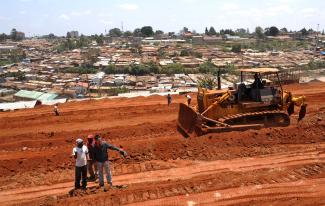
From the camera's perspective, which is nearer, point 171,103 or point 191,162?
point 191,162

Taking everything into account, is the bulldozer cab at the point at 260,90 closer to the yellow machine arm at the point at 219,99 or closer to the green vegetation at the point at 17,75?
the yellow machine arm at the point at 219,99

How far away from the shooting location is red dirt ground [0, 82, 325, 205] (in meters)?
8.60

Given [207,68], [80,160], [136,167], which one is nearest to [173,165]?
[136,167]

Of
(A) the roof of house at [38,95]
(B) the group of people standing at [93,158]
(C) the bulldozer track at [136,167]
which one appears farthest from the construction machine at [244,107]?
(A) the roof of house at [38,95]

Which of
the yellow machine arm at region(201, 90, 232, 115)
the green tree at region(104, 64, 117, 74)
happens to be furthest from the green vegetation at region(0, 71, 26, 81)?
the yellow machine arm at region(201, 90, 232, 115)

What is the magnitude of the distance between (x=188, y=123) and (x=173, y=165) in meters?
3.18

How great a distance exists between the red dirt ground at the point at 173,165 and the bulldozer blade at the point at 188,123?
1.18 ft

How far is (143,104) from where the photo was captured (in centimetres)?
2141

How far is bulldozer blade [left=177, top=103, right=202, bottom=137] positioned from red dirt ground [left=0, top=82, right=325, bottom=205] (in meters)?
0.36

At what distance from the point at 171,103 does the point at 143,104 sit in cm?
170

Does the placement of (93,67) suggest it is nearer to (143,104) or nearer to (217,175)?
(143,104)

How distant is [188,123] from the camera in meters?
13.9

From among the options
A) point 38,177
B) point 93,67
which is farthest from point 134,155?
point 93,67

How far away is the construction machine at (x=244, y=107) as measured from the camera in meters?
13.1
